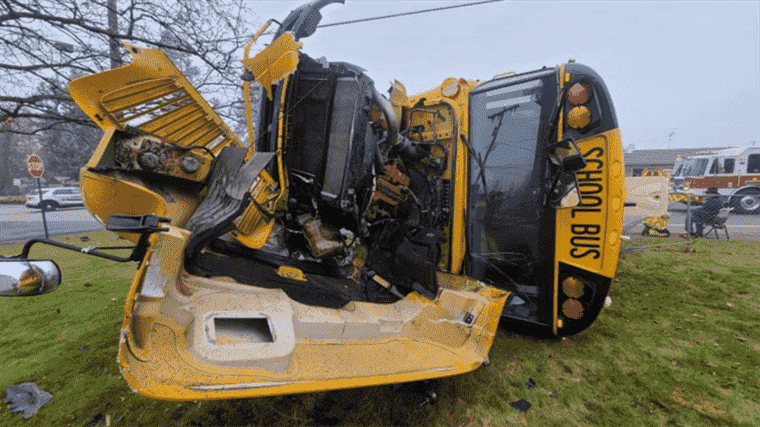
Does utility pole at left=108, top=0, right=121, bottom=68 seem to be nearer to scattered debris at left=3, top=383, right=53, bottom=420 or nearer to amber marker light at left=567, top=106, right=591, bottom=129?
scattered debris at left=3, top=383, right=53, bottom=420

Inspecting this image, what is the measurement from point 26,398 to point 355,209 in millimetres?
2525

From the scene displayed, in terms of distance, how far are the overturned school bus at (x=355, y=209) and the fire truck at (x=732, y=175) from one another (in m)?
16.0

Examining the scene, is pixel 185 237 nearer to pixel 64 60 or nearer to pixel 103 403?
pixel 103 403

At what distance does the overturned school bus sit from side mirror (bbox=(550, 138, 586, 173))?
1cm

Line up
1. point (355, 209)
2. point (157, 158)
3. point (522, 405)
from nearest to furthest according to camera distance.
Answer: point (522, 405), point (157, 158), point (355, 209)

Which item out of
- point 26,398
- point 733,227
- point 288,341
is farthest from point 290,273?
point 733,227

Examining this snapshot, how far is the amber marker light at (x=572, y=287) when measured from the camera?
2307 millimetres

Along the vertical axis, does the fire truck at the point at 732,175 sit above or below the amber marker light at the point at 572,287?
above

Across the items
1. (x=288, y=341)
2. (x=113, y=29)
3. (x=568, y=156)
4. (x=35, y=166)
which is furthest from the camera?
(x=35, y=166)

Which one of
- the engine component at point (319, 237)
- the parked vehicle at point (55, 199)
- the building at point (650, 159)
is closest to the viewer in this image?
the engine component at point (319, 237)

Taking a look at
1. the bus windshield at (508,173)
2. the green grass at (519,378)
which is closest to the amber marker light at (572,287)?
the bus windshield at (508,173)

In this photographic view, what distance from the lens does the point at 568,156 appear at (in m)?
2.17

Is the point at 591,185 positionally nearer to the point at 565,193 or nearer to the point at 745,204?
the point at 565,193

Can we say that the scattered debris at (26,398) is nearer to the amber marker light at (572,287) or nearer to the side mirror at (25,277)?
the side mirror at (25,277)
